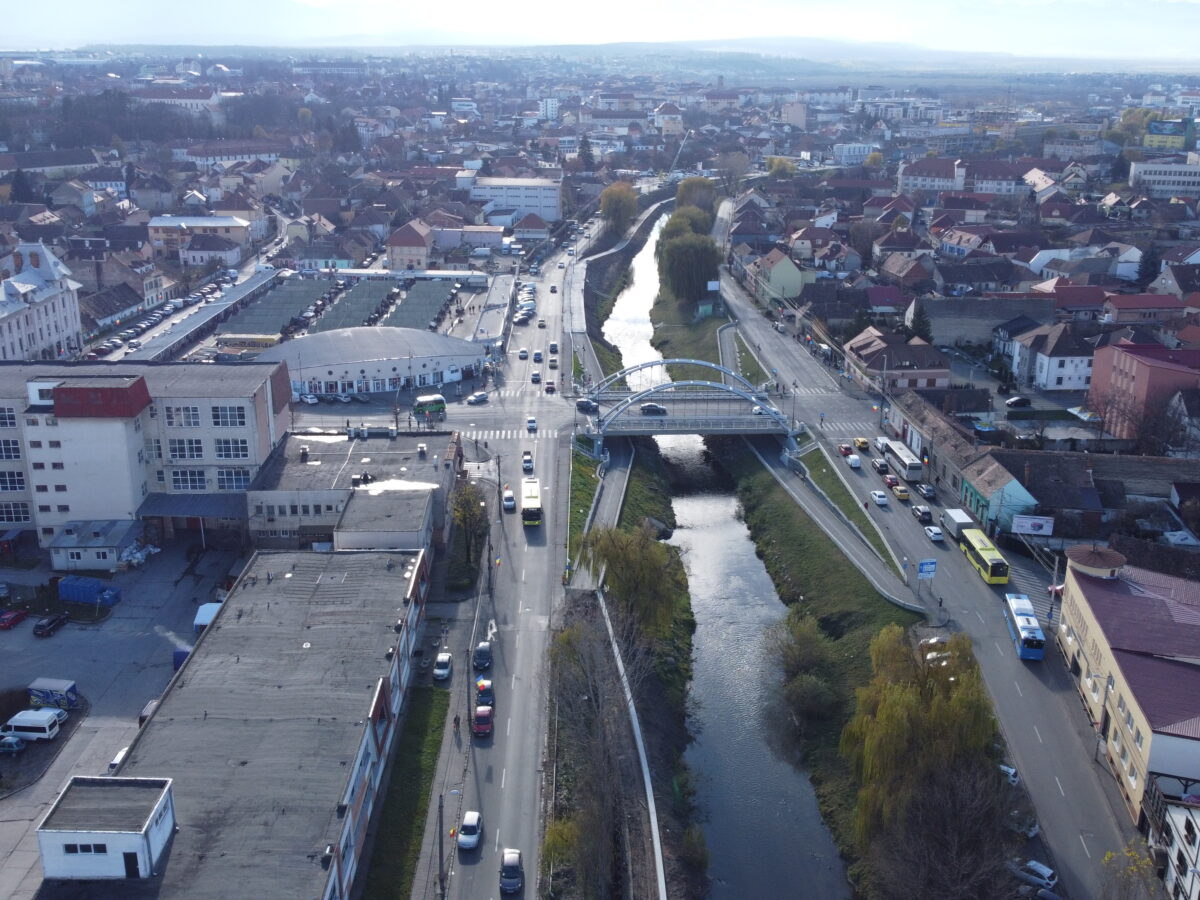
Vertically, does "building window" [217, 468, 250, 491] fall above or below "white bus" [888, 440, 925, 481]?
above

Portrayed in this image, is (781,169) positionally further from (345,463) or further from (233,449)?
(233,449)

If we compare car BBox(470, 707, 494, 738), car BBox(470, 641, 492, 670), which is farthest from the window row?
car BBox(470, 707, 494, 738)

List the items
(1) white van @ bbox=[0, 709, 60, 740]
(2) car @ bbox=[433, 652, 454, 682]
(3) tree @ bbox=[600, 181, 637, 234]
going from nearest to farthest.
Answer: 1. (1) white van @ bbox=[0, 709, 60, 740]
2. (2) car @ bbox=[433, 652, 454, 682]
3. (3) tree @ bbox=[600, 181, 637, 234]

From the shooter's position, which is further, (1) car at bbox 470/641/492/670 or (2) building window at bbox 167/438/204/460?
(2) building window at bbox 167/438/204/460

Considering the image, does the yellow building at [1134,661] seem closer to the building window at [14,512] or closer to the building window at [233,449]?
the building window at [233,449]

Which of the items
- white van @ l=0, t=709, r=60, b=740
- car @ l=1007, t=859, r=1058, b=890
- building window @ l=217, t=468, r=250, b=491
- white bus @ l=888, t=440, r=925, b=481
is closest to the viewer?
car @ l=1007, t=859, r=1058, b=890

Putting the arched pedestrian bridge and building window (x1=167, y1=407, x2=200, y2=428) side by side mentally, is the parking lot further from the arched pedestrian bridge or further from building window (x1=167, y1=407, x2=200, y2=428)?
the arched pedestrian bridge

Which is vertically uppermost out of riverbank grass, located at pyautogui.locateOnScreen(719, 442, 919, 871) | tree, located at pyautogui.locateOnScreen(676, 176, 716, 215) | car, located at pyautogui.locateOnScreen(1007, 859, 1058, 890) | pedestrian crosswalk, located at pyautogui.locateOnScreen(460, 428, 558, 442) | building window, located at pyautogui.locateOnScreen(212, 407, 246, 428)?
tree, located at pyautogui.locateOnScreen(676, 176, 716, 215)
